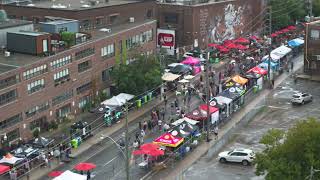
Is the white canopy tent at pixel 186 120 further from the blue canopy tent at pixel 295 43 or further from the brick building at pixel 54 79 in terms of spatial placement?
the blue canopy tent at pixel 295 43

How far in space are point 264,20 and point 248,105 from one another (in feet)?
164

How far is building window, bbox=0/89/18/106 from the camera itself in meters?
53.0

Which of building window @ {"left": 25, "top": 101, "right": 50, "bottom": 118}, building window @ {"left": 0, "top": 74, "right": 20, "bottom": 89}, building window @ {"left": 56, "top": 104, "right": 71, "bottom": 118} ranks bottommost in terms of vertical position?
building window @ {"left": 56, "top": 104, "right": 71, "bottom": 118}

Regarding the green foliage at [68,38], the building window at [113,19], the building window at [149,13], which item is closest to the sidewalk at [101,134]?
the green foliage at [68,38]

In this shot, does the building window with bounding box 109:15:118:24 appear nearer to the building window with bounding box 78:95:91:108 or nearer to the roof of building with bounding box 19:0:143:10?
the roof of building with bounding box 19:0:143:10

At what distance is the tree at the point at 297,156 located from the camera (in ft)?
121

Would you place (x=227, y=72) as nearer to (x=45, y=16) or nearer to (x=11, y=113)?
(x=45, y=16)

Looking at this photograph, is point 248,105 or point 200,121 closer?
point 200,121

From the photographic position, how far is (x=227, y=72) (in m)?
81.4

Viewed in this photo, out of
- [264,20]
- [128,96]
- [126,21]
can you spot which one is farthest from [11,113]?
[264,20]

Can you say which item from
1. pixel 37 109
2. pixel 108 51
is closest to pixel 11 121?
pixel 37 109

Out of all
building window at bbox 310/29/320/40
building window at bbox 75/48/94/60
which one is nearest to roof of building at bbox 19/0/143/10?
building window at bbox 75/48/94/60

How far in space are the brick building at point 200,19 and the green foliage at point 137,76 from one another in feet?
87.3

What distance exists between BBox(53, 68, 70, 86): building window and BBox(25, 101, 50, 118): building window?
2.53m
